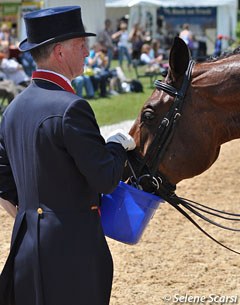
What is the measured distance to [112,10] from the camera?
33469mm

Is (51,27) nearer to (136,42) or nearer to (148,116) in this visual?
(148,116)

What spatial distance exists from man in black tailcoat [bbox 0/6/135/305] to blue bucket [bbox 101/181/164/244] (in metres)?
0.28

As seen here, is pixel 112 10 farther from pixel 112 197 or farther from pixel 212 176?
pixel 112 197

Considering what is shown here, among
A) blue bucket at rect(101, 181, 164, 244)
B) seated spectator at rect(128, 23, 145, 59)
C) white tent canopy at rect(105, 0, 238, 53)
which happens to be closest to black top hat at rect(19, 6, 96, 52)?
blue bucket at rect(101, 181, 164, 244)

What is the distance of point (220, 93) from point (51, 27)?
107cm

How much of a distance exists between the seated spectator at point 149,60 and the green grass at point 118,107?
183 cm

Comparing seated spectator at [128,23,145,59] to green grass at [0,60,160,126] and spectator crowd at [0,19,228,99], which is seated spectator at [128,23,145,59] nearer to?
spectator crowd at [0,19,228,99]

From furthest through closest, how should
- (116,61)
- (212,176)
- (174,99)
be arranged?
(116,61), (212,176), (174,99)

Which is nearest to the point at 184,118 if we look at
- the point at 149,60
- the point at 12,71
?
the point at 12,71

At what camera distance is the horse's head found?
3.40 metres

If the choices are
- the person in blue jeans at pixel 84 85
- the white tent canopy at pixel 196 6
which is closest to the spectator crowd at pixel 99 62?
the person in blue jeans at pixel 84 85

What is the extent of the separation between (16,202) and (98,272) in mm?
609

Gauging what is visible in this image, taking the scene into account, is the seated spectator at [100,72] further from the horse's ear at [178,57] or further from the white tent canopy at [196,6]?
the horse's ear at [178,57]

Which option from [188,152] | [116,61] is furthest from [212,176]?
[116,61]
